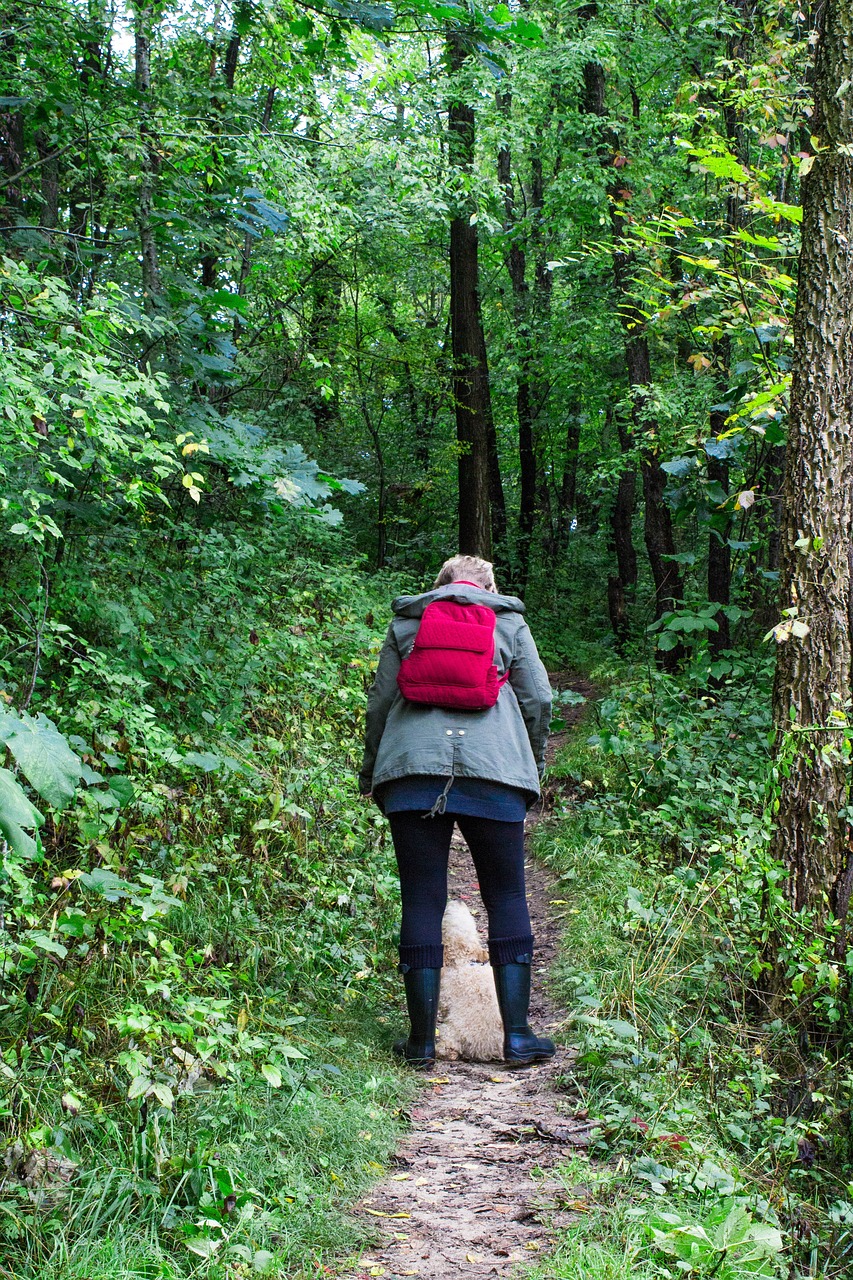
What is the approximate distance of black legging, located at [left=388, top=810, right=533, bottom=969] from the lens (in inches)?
155

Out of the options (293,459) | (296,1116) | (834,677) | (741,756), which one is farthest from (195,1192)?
(741,756)

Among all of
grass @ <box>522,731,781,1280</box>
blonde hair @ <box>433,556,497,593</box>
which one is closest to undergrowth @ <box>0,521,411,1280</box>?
grass @ <box>522,731,781,1280</box>

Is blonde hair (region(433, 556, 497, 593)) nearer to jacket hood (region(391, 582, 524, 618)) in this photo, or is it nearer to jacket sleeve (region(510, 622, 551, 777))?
jacket hood (region(391, 582, 524, 618))

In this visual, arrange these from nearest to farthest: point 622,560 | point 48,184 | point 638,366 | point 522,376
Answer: point 48,184 → point 638,366 → point 622,560 → point 522,376

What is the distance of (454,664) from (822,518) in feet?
5.65

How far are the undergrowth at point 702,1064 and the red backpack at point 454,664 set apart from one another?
1.28 m

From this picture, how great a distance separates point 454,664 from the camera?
3.90 m

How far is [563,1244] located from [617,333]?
1198cm

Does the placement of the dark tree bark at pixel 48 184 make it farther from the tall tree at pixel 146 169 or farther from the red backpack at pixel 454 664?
the red backpack at pixel 454 664

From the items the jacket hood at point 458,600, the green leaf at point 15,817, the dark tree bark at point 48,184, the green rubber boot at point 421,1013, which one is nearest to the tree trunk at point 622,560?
the dark tree bark at point 48,184

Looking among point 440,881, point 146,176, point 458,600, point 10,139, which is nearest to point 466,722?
point 458,600

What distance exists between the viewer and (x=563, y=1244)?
262 centimetres

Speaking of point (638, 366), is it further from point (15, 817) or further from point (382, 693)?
point (15, 817)

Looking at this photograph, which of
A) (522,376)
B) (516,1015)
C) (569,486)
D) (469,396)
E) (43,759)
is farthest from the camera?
(569,486)
